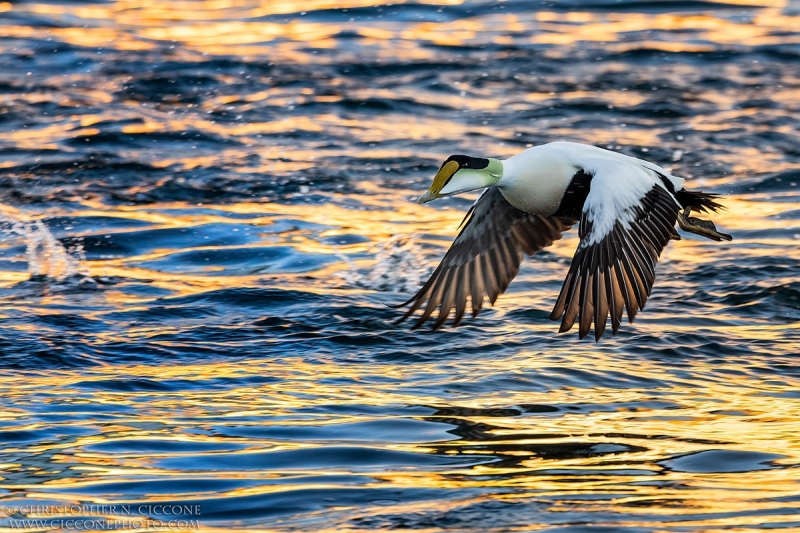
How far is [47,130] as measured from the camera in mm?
12117

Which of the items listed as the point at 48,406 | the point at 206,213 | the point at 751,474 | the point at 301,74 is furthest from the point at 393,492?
the point at 301,74

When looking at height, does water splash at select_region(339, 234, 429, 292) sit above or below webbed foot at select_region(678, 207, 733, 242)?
below

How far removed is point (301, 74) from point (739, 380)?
779 centimetres

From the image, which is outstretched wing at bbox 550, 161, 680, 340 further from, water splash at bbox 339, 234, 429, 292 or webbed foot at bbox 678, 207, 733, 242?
water splash at bbox 339, 234, 429, 292

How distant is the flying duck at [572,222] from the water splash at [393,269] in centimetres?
192

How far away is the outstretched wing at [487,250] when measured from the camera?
22.3 feet

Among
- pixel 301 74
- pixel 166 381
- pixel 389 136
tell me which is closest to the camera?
pixel 166 381

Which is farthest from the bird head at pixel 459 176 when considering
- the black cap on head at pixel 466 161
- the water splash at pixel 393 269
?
the water splash at pixel 393 269

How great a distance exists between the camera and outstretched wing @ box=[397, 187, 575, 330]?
6.80 m

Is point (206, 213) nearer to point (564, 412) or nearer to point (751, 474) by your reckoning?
point (564, 412)

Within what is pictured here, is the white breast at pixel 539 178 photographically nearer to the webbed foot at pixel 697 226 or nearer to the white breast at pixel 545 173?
the white breast at pixel 545 173

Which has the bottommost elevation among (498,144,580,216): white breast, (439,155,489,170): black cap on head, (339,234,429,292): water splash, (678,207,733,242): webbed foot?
(339,234,429,292): water splash

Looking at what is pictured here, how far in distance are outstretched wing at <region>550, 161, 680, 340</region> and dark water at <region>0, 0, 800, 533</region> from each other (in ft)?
1.95

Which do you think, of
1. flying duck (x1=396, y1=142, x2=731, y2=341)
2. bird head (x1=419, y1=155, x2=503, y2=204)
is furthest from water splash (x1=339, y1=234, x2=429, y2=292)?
bird head (x1=419, y1=155, x2=503, y2=204)
